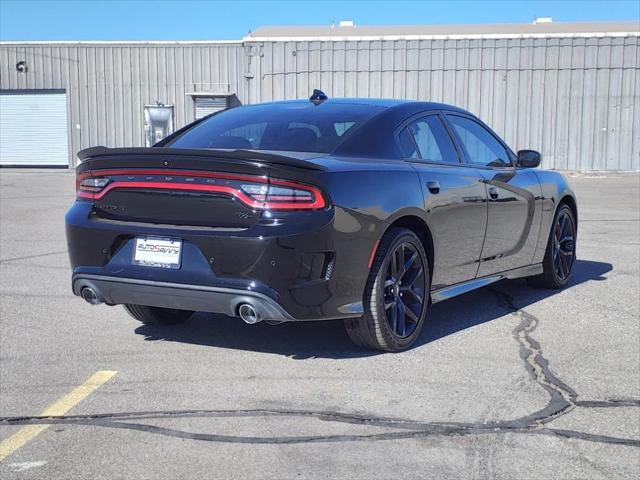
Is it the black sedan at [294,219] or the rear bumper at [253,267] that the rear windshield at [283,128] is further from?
the rear bumper at [253,267]

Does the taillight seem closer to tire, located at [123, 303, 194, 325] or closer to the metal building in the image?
tire, located at [123, 303, 194, 325]

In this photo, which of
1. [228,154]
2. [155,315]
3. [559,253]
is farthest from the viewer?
[559,253]

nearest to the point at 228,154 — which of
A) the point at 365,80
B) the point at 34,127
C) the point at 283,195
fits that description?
the point at 283,195

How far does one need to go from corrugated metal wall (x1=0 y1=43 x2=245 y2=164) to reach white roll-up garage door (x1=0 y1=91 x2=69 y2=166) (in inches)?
17.4

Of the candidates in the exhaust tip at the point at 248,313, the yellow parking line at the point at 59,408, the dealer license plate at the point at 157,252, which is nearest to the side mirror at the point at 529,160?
the exhaust tip at the point at 248,313

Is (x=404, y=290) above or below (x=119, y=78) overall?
below

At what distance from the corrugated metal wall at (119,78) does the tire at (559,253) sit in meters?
23.7

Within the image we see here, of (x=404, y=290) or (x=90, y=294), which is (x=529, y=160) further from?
(x=90, y=294)

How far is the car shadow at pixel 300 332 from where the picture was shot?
5090 mm

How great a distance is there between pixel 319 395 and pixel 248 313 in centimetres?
57

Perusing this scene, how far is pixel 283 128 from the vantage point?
17.1 ft

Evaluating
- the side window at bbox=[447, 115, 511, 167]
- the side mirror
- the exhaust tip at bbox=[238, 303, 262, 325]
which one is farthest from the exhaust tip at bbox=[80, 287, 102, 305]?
the side mirror

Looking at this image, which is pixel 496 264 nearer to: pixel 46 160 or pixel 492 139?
pixel 492 139

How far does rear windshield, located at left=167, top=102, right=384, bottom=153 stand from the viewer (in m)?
5.02
